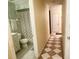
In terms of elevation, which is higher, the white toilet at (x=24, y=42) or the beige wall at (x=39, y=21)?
the beige wall at (x=39, y=21)

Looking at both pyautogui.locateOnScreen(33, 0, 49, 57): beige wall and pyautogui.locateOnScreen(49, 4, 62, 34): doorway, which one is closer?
pyautogui.locateOnScreen(33, 0, 49, 57): beige wall

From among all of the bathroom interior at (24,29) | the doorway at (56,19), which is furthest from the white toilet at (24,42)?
the doorway at (56,19)

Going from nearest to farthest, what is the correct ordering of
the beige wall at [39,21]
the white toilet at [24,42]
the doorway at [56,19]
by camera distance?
1. the white toilet at [24,42]
2. the beige wall at [39,21]
3. the doorway at [56,19]

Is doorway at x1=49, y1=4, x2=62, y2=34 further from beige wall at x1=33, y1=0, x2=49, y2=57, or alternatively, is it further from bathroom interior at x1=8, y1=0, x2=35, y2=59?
bathroom interior at x1=8, y1=0, x2=35, y2=59

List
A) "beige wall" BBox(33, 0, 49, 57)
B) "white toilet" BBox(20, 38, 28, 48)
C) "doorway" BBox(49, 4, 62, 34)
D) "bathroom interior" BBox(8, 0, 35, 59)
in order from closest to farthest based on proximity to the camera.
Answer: "bathroom interior" BBox(8, 0, 35, 59), "white toilet" BBox(20, 38, 28, 48), "beige wall" BBox(33, 0, 49, 57), "doorway" BBox(49, 4, 62, 34)

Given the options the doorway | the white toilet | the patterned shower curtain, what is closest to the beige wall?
the patterned shower curtain

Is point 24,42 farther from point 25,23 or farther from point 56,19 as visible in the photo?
point 56,19

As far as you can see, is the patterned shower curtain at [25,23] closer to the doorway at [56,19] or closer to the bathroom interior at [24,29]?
the bathroom interior at [24,29]

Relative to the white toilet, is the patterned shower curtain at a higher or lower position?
higher

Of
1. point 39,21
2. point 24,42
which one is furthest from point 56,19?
point 24,42

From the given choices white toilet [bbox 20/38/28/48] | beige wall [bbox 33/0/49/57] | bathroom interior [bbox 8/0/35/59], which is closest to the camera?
bathroom interior [bbox 8/0/35/59]
